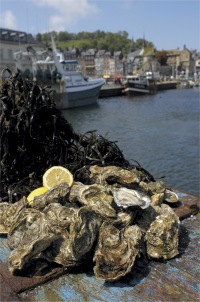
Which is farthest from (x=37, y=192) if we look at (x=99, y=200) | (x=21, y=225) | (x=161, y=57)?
(x=161, y=57)

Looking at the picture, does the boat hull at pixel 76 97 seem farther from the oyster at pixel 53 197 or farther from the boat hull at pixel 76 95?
the oyster at pixel 53 197

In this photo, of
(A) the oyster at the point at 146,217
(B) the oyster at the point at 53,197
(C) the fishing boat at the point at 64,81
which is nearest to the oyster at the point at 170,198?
(A) the oyster at the point at 146,217

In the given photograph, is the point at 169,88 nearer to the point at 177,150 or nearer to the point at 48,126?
the point at 177,150

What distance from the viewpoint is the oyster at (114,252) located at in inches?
112

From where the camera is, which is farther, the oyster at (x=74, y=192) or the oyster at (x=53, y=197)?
the oyster at (x=74, y=192)

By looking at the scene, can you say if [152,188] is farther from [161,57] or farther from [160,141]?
[161,57]

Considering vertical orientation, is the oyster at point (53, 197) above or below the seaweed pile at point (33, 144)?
below

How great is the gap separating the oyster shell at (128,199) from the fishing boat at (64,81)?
3791 cm

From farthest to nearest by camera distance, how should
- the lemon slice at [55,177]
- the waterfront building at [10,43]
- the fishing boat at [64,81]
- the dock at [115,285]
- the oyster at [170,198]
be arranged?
the waterfront building at [10,43] → the fishing boat at [64,81] → the oyster at [170,198] → the lemon slice at [55,177] → the dock at [115,285]

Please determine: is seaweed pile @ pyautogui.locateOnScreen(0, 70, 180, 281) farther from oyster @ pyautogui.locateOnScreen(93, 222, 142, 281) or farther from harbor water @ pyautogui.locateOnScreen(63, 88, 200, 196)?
harbor water @ pyautogui.locateOnScreen(63, 88, 200, 196)

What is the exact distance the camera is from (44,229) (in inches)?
117

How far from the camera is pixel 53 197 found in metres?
3.44

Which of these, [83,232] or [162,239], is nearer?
[83,232]

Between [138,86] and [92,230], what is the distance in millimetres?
68229
